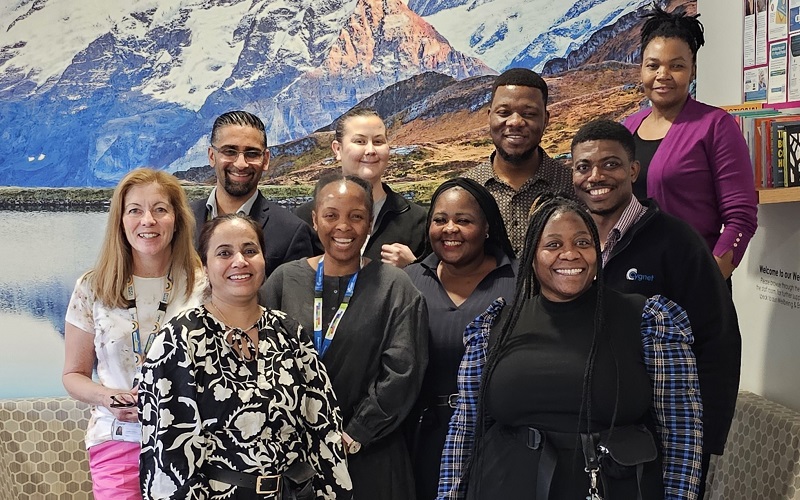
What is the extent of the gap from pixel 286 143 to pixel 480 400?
9.57 ft

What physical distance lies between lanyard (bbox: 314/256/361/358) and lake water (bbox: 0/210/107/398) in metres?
2.59

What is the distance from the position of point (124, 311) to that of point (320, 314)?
596mm

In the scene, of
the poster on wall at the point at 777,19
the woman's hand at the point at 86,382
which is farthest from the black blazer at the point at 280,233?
the poster on wall at the point at 777,19

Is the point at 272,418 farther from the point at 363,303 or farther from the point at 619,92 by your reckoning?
the point at 619,92

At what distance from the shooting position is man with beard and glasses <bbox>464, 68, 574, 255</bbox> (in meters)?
3.20

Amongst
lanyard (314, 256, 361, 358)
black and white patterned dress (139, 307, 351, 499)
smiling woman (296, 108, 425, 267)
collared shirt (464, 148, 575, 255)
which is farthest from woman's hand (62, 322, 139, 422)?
collared shirt (464, 148, 575, 255)

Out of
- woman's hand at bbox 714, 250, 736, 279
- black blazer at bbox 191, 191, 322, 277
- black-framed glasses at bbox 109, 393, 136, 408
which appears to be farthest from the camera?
black blazer at bbox 191, 191, 322, 277

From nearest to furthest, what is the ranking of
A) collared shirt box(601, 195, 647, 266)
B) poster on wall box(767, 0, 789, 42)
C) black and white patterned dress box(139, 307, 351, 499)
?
1. black and white patterned dress box(139, 307, 351, 499)
2. collared shirt box(601, 195, 647, 266)
3. poster on wall box(767, 0, 789, 42)

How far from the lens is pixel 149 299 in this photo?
2.62 metres

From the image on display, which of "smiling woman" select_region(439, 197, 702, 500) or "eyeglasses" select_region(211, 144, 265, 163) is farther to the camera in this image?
"eyeglasses" select_region(211, 144, 265, 163)

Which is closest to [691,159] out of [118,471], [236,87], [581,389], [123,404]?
[581,389]

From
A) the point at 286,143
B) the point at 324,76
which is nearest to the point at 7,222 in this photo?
the point at 286,143

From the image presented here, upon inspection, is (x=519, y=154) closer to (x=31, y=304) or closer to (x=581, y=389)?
(x=581, y=389)

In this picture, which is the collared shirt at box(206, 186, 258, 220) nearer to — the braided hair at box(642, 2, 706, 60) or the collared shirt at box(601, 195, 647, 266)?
the collared shirt at box(601, 195, 647, 266)
